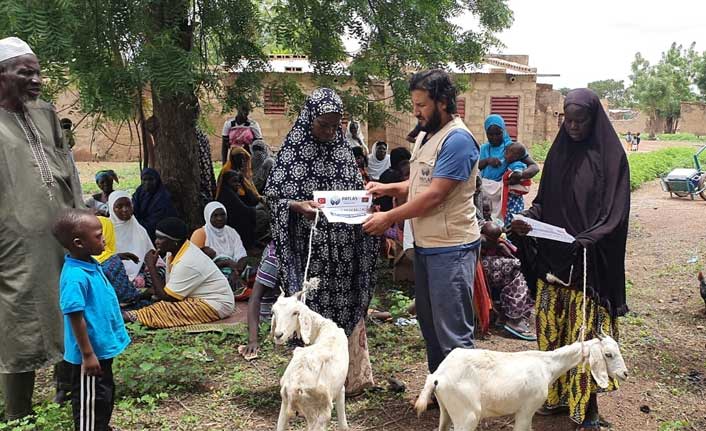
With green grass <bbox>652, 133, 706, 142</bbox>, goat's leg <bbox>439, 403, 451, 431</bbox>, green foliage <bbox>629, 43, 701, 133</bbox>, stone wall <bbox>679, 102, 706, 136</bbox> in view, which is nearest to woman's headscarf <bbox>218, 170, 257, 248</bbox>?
goat's leg <bbox>439, 403, 451, 431</bbox>

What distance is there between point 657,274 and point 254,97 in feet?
16.6

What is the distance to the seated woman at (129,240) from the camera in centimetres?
626

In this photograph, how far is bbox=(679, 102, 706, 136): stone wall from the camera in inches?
1464

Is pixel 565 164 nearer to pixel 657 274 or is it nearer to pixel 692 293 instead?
pixel 692 293

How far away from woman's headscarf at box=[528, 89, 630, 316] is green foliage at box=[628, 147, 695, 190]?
13.9 meters

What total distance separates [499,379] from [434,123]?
1244mm

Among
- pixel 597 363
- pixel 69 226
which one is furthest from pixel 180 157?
pixel 597 363

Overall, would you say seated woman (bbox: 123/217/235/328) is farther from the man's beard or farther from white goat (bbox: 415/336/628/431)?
white goat (bbox: 415/336/628/431)

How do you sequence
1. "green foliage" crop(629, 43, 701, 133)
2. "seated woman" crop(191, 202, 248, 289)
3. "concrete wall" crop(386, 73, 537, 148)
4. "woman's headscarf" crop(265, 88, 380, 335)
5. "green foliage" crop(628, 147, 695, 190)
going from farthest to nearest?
1. "green foliage" crop(629, 43, 701, 133)
2. "concrete wall" crop(386, 73, 537, 148)
3. "green foliage" crop(628, 147, 695, 190)
4. "seated woman" crop(191, 202, 248, 289)
5. "woman's headscarf" crop(265, 88, 380, 335)

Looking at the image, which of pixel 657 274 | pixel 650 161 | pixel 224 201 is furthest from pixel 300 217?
pixel 650 161

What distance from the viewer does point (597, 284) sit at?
131 inches

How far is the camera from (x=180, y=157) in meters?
7.36

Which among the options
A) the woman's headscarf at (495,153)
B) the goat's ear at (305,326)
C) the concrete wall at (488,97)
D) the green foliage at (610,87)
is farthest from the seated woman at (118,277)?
the green foliage at (610,87)

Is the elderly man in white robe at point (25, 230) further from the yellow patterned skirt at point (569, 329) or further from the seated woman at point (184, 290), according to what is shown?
the yellow patterned skirt at point (569, 329)
